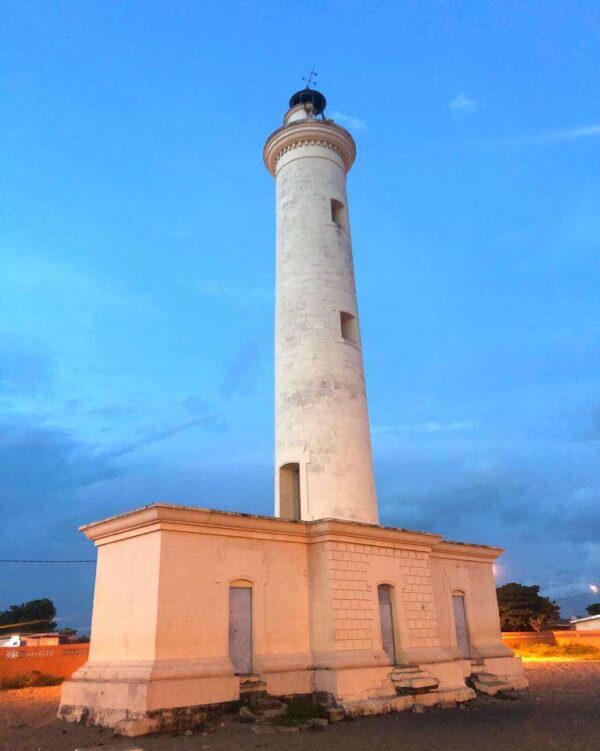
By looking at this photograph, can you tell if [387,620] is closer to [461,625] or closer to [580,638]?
[461,625]

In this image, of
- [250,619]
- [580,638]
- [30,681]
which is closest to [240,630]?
[250,619]

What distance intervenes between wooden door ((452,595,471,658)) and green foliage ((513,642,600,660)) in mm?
13090

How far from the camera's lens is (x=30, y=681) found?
752 inches

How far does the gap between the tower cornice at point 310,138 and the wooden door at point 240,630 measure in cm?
1414

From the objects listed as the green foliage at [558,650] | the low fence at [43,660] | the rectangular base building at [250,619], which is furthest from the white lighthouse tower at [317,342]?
the green foliage at [558,650]

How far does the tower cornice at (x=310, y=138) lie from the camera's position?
66.3 feet

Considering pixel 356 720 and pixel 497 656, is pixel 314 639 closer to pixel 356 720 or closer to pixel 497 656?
pixel 356 720

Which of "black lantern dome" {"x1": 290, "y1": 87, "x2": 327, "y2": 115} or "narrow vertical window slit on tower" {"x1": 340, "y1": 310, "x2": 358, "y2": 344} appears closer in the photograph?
"narrow vertical window slit on tower" {"x1": 340, "y1": 310, "x2": 358, "y2": 344}

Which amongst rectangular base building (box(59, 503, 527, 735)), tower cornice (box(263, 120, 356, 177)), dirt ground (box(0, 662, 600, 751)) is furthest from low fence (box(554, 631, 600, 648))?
tower cornice (box(263, 120, 356, 177))

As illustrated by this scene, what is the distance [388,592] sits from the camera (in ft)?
49.1

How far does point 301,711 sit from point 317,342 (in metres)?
9.21

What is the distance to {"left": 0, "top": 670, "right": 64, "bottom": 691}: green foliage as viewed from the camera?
1867cm

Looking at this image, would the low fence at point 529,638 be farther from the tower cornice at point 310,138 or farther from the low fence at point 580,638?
the tower cornice at point 310,138

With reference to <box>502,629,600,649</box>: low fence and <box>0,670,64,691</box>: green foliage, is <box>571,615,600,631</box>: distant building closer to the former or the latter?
<box>502,629,600,649</box>: low fence
